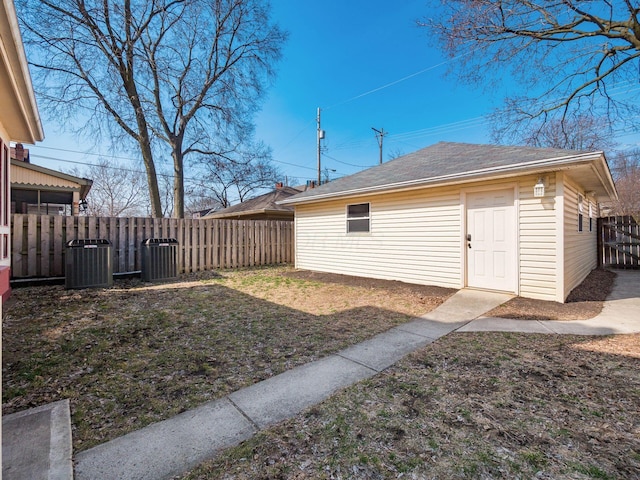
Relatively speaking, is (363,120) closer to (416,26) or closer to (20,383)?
(416,26)

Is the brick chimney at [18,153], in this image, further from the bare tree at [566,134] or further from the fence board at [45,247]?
the bare tree at [566,134]

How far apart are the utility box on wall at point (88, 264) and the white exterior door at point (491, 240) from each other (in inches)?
331

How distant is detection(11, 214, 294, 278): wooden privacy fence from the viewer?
22.4ft

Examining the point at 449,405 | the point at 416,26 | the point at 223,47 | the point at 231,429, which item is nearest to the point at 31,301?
the point at 231,429

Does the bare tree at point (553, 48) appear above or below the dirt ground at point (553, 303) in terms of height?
above

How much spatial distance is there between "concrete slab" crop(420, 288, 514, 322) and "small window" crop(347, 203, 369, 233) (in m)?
3.26

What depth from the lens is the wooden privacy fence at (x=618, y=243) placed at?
34.9 feet

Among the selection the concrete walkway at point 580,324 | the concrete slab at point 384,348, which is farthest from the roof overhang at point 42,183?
the concrete walkway at point 580,324

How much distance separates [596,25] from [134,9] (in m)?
17.5

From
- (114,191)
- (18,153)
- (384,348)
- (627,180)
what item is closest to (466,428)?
(384,348)

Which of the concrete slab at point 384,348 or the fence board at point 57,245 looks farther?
the fence board at point 57,245

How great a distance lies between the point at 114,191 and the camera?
31891 millimetres

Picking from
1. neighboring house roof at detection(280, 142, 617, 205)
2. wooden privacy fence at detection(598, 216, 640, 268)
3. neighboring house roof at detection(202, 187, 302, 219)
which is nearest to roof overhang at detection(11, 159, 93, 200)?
neighboring house roof at detection(202, 187, 302, 219)

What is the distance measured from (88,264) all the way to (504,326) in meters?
8.41
